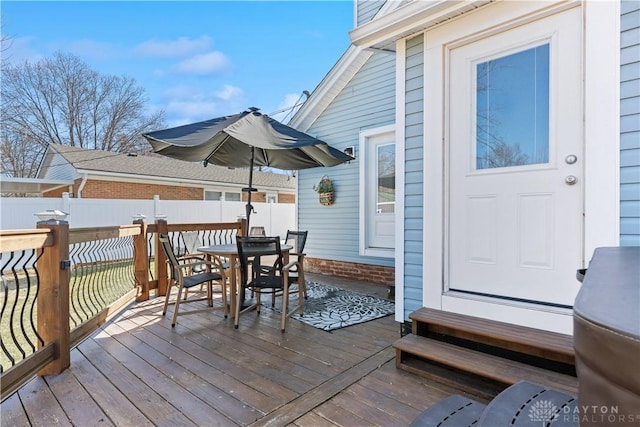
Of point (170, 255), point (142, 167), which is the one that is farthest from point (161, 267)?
point (142, 167)

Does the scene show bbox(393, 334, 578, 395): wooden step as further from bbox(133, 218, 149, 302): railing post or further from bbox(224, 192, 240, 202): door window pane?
bbox(224, 192, 240, 202): door window pane

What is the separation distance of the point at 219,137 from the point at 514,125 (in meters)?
3.00

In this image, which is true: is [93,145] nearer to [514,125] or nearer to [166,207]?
[166,207]

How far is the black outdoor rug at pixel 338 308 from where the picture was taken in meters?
3.44

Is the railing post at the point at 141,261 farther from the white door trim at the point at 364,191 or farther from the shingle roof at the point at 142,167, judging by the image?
the shingle roof at the point at 142,167

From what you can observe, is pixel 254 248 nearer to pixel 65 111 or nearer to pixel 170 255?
pixel 170 255

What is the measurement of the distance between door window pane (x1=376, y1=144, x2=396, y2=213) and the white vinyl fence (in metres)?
2.66

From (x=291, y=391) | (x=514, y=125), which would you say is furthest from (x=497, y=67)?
(x=291, y=391)

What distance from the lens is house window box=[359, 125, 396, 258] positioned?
5137 mm

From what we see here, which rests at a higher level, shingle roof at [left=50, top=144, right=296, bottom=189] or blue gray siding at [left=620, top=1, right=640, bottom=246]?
shingle roof at [left=50, top=144, right=296, bottom=189]

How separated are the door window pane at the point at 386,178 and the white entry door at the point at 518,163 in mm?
2475

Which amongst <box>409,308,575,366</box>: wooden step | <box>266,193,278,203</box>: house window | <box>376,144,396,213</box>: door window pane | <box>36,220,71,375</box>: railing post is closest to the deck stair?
<box>409,308,575,366</box>: wooden step

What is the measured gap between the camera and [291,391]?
2.09 m

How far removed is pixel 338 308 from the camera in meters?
3.92
